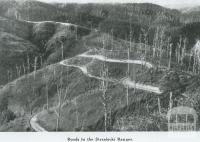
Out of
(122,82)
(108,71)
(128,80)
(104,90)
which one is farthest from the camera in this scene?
(108,71)

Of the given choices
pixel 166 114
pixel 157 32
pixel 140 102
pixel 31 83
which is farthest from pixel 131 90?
pixel 31 83

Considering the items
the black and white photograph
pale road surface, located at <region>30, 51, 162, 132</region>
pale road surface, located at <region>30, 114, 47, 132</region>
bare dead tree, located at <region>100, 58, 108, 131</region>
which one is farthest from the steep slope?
pale road surface, located at <region>30, 114, 47, 132</region>

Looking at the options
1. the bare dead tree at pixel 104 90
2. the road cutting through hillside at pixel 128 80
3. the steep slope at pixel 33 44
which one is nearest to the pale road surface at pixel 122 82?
the road cutting through hillside at pixel 128 80

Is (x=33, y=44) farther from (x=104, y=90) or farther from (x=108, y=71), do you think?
(x=104, y=90)

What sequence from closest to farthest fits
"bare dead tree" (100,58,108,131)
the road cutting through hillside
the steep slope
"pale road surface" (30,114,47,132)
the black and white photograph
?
"pale road surface" (30,114,47,132) < the black and white photograph < "bare dead tree" (100,58,108,131) < the road cutting through hillside < the steep slope

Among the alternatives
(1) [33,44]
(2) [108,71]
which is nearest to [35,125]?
(2) [108,71]

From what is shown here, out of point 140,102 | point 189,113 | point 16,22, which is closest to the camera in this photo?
point 189,113

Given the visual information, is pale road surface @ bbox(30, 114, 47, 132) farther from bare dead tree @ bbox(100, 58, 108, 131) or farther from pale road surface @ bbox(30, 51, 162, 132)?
bare dead tree @ bbox(100, 58, 108, 131)
